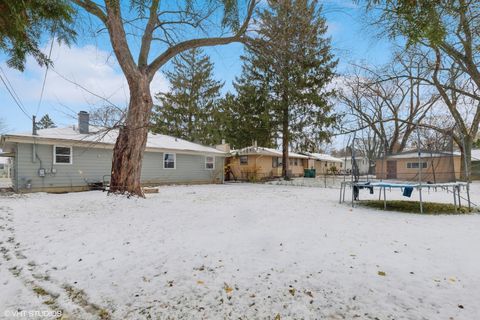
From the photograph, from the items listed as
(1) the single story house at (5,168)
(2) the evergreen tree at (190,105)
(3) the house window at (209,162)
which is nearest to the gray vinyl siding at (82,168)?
(3) the house window at (209,162)

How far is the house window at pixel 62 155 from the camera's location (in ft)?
36.4

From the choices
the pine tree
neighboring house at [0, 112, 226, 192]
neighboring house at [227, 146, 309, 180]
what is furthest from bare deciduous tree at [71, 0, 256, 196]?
neighboring house at [227, 146, 309, 180]

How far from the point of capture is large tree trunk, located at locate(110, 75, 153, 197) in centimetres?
815

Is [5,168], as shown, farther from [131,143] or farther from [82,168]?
[131,143]

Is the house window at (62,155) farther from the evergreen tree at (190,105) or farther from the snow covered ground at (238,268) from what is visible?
the evergreen tree at (190,105)

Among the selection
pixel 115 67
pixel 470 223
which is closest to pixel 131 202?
pixel 115 67

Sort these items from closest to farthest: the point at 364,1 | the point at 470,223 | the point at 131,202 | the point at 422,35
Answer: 1. the point at 422,35
2. the point at 364,1
3. the point at 470,223
4. the point at 131,202

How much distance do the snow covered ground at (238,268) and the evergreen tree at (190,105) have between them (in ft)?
72.9

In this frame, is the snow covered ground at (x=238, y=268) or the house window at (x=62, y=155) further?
the house window at (x=62, y=155)

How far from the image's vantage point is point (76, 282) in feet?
8.79

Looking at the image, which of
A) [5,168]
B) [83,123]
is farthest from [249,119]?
[5,168]

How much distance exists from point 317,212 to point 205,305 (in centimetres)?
492

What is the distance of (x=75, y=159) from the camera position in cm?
1167

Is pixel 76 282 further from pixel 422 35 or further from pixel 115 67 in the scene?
pixel 115 67
